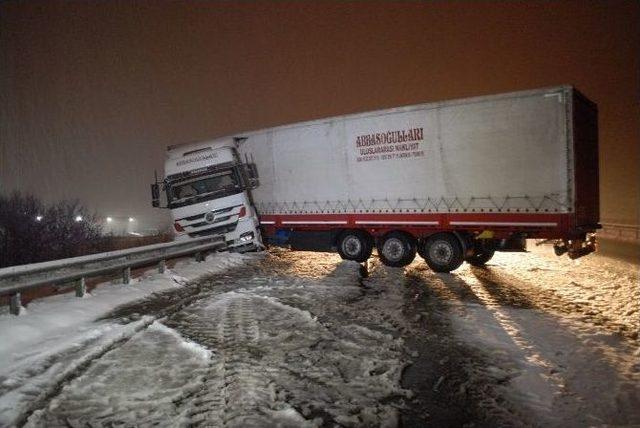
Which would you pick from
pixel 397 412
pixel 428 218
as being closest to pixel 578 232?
pixel 428 218

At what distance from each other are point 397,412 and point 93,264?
668cm

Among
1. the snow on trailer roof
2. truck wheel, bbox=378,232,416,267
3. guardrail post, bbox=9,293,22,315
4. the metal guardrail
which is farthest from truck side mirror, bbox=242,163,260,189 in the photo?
guardrail post, bbox=9,293,22,315

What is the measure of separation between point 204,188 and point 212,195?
1.30 feet

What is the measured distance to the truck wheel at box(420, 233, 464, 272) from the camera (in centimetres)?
973

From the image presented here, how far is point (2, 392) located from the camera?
3854 millimetres

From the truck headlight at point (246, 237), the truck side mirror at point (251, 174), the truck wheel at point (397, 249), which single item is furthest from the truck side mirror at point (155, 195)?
the truck wheel at point (397, 249)

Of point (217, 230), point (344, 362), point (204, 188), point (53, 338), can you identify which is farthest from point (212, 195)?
point (344, 362)

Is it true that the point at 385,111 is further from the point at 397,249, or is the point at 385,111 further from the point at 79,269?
the point at 79,269

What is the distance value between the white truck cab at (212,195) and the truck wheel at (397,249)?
12.7ft

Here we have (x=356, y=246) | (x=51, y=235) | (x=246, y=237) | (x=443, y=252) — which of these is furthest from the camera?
(x=51, y=235)

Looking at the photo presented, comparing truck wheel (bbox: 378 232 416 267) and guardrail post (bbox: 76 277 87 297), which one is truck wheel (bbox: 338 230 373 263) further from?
guardrail post (bbox: 76 277 87 297)

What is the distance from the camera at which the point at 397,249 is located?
10.6 metres

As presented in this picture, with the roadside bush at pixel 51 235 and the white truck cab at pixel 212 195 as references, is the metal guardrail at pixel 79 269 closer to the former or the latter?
the white truck cab at pixel 212 195

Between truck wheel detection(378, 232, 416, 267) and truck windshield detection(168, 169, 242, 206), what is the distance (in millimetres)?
4628
